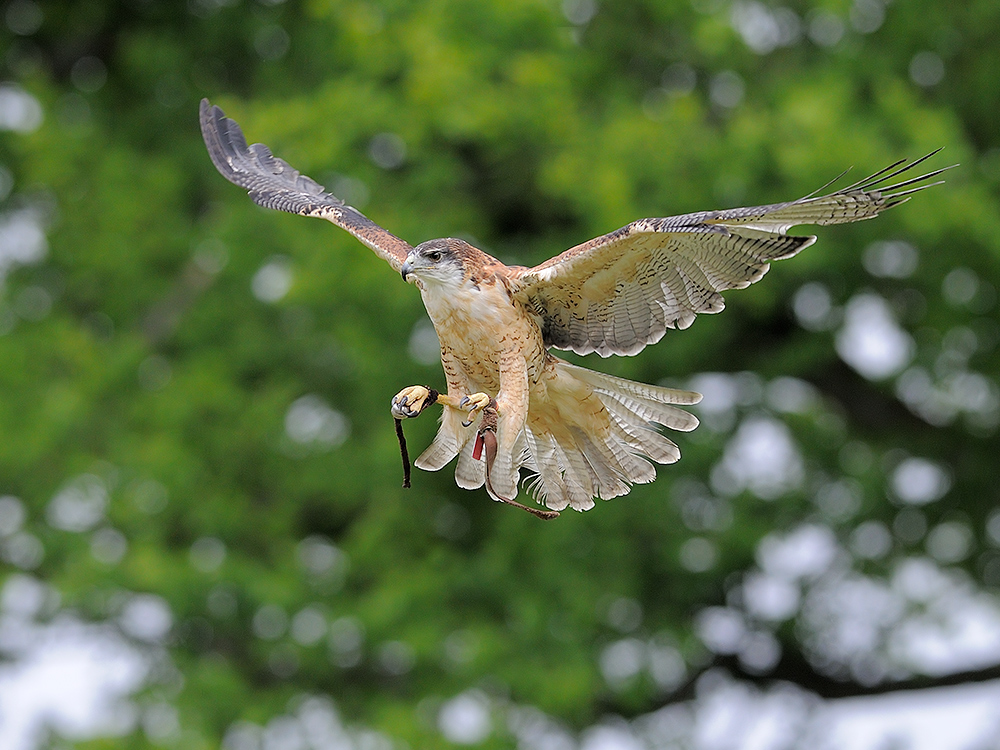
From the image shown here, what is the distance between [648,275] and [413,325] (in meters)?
6.07

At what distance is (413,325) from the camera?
921 centimetres

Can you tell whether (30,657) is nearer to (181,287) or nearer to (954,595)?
(181,287)

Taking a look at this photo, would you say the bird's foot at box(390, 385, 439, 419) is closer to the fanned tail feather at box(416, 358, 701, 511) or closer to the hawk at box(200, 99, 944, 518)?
the hawk at box(200, 99, 944, 518)

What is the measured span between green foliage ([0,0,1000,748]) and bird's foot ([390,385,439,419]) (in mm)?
5328

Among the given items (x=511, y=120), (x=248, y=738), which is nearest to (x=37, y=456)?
(x=248, y=738)

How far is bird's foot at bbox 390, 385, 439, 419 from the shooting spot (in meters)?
2.56

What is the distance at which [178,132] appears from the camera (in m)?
12.1

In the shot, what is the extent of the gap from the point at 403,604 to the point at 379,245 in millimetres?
6594

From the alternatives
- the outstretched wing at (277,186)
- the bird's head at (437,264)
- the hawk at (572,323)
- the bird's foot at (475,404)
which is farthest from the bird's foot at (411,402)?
the outstretched wing at (277,186)

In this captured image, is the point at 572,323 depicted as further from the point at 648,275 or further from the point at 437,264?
the point at 437,264

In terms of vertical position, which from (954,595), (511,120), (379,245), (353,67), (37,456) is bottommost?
(954,595)

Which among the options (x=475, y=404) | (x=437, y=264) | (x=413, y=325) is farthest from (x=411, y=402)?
(x=413, y=325)

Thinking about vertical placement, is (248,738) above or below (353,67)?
below

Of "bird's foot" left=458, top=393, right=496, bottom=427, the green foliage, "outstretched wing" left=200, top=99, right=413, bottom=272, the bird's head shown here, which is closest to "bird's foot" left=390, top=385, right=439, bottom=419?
"bird's foot" left=458, top=393, right=496, bottom=427
